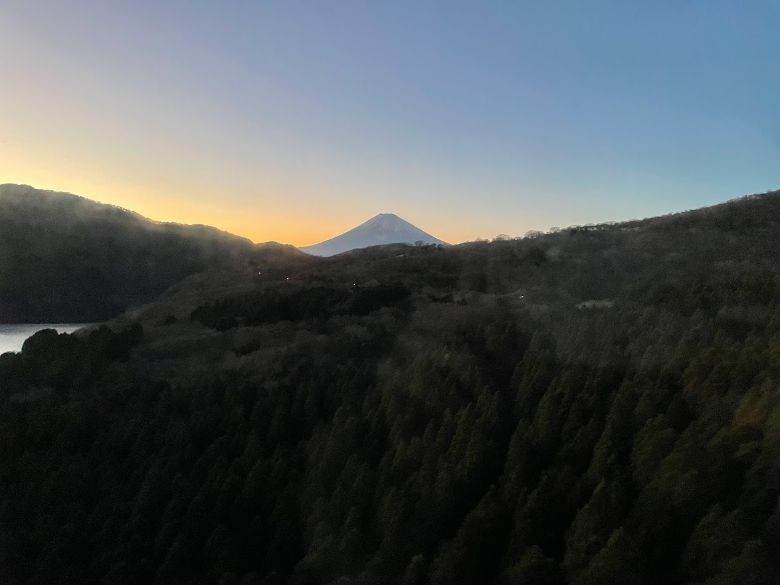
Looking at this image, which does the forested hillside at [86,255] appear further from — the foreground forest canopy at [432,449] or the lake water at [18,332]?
the foreground forest canopy at [432,449]

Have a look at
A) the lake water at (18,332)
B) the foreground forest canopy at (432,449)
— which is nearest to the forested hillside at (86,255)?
the lake water at (18,332)

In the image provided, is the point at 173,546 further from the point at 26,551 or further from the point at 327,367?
the point at 327,367

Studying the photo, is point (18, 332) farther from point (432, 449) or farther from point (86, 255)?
point (432, 449)

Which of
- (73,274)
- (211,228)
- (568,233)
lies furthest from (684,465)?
(211,228)

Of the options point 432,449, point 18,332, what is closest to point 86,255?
point 18,332

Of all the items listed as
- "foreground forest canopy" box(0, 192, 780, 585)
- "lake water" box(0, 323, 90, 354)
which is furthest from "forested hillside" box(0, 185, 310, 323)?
"foreground forest canopy" box(0, 192, 780, 585)

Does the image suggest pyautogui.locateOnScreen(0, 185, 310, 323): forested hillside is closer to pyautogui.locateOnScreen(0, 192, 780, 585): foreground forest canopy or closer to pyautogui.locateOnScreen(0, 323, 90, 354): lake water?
pyautogui.locateOnScreen(0, 323, 90, 354): lake water
